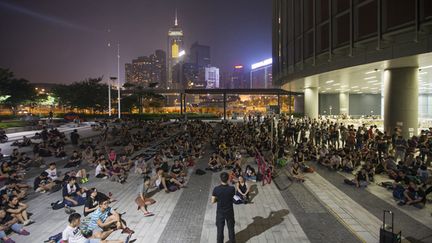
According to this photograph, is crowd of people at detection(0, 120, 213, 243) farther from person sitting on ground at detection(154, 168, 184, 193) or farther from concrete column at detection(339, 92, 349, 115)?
concrete column at detection(339, 92, 349, 115)

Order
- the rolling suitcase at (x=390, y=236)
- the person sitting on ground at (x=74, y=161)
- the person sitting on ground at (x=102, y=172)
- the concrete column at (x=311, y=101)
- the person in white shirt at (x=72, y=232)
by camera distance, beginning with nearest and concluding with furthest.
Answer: the rolling suitcase at (x=390, y=236), the person in white shirt at (x=72, y=232), the person sitting on ground at (x=102, y=172), the person sitting on ground at (x=74, y=161), the concrete column at (x=311, y=101)

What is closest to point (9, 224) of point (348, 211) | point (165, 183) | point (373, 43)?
point (165, 183)

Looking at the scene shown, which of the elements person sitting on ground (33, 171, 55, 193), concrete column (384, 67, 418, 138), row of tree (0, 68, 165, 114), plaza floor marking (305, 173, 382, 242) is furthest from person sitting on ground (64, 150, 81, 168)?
row of tree (0, 68, 165, 114)

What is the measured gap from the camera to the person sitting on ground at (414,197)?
10031 millimetres

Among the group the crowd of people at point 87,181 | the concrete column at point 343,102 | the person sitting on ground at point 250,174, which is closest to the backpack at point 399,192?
the person sitting on ground at point 250,174

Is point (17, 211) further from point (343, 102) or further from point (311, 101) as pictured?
point (343, 102)

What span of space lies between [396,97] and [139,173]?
16810 mm

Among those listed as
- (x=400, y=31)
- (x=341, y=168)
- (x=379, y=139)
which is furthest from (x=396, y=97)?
(x=341, y=168)

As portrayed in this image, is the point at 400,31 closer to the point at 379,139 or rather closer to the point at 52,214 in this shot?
the point at 379,139

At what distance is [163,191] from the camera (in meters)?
12.5

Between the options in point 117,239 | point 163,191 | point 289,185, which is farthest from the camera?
point 289,185

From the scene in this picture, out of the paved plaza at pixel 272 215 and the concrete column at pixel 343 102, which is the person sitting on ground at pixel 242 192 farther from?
the concrete column at pixel 343 102

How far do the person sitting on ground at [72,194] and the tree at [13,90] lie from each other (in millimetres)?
48500

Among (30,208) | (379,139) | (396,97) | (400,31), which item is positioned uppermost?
(400,31)
